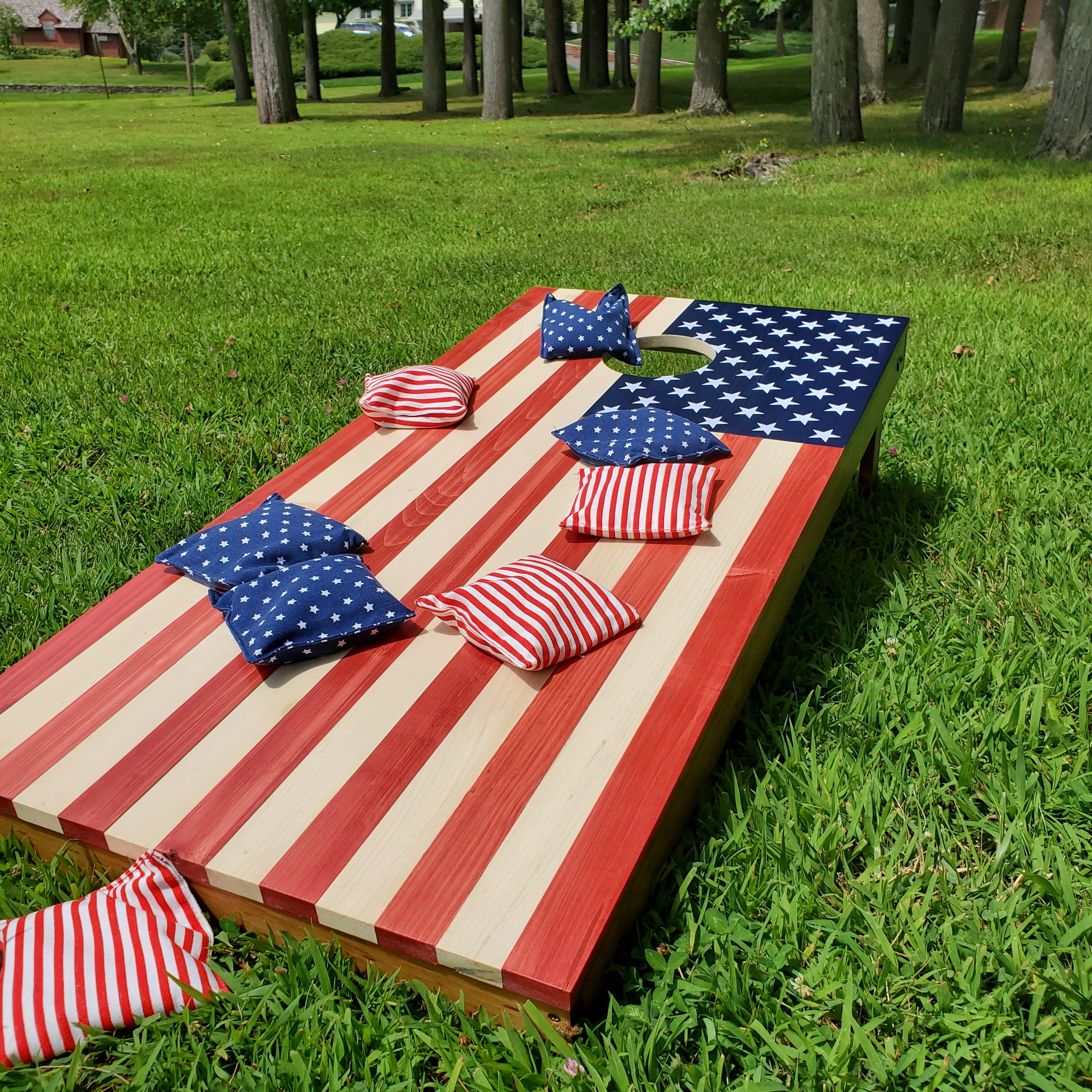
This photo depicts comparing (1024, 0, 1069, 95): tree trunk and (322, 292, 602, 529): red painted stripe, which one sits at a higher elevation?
(1024, 0, 1069, 95): tree trunk

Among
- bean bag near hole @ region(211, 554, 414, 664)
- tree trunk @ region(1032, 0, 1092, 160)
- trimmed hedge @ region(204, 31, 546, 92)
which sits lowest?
bean bag near hole @ region(211, 554, 414, 664)

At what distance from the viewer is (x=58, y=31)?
68250mm

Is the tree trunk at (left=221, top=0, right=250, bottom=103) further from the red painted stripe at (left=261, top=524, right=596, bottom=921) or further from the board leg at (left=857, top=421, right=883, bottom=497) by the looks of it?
the red painted stripe at (left=261, top=524, right=596, bottom=921)

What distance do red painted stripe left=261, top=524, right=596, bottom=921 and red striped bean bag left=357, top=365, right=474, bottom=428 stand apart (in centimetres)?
128

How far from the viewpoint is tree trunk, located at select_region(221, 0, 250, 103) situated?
85.9ft

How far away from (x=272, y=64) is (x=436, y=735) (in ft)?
68.2

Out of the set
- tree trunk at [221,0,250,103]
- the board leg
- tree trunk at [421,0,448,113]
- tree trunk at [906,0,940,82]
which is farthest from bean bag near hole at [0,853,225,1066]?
tree trunk at [221,0,250,103]

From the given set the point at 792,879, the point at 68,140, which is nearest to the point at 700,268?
the point at 792,879

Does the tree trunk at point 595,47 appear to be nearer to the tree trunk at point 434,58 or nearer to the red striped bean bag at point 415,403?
the tree trunk at point 434,58

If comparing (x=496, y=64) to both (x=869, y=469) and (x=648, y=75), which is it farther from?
(x=869, y=469)

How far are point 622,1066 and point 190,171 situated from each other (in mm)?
12896

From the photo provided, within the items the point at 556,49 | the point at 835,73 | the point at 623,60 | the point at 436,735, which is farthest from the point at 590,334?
the point at 623,60

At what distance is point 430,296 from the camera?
6.41 meters

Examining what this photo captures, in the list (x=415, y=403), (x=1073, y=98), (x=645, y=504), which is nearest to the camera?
(x=645, y=504)
